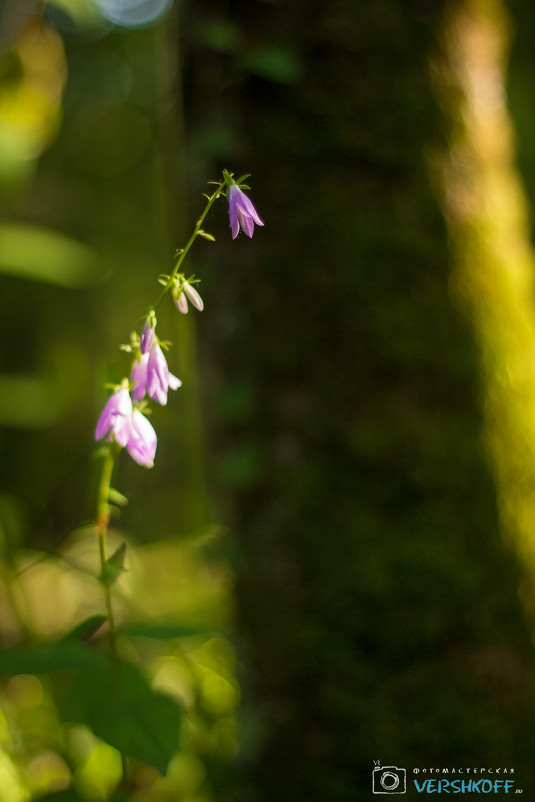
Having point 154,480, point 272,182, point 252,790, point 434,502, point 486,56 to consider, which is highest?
point 154,480

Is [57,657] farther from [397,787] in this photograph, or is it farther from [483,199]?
[483,199]

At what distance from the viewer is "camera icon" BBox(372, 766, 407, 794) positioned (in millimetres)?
916

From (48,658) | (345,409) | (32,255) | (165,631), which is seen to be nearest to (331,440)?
(345,409)

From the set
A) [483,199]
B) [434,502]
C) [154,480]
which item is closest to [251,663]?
[434,502]

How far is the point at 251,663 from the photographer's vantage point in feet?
3.52

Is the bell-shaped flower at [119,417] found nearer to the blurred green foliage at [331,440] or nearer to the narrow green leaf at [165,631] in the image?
the narrow green leaf at [165,631]

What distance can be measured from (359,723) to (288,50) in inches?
48.5

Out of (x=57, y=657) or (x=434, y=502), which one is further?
(x=434, y=502)

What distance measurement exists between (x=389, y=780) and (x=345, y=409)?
618 mm

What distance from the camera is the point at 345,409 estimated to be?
3.50 feet

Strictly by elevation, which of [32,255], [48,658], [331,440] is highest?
[32,255]

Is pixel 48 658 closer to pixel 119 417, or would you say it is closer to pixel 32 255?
pixel 119 417

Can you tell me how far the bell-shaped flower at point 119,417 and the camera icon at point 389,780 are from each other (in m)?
0.74

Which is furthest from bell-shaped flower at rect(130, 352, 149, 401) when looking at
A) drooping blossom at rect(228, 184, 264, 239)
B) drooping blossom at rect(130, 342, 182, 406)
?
drooping blossom at rect(228, 184, 264, 239)
